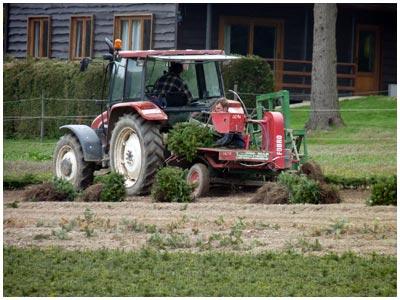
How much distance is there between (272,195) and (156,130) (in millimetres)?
2439

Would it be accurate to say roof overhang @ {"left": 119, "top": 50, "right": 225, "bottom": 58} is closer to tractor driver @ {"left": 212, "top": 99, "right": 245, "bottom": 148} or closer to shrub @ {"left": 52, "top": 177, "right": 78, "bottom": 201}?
tractor driver @ {"left": 212, "top": 99, "right": 245, "bottom": 148}

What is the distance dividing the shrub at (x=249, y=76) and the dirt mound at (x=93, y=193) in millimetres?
9566

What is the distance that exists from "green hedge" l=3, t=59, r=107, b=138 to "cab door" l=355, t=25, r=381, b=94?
28.6 ft

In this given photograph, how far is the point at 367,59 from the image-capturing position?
35500 mm

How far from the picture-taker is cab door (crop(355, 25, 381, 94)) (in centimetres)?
3494

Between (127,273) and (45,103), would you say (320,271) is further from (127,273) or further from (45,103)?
(45,103)

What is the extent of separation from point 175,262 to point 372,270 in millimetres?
1759

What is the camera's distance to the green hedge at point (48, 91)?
28594mm

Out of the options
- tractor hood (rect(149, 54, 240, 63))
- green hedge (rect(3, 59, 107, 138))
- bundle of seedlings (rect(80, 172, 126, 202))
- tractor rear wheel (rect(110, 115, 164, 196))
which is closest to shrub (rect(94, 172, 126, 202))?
bundle of seedlings (rect(80, 172, 126, 202))

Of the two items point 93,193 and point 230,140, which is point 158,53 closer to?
point 230,140

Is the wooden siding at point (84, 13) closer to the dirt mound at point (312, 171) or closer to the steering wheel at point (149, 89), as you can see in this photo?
the steering wheel at point (149, 89)

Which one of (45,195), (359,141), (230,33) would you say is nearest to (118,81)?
(45,195)

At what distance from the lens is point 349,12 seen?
34375 millimetres

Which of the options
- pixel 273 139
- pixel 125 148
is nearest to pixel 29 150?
pixel 125 148
